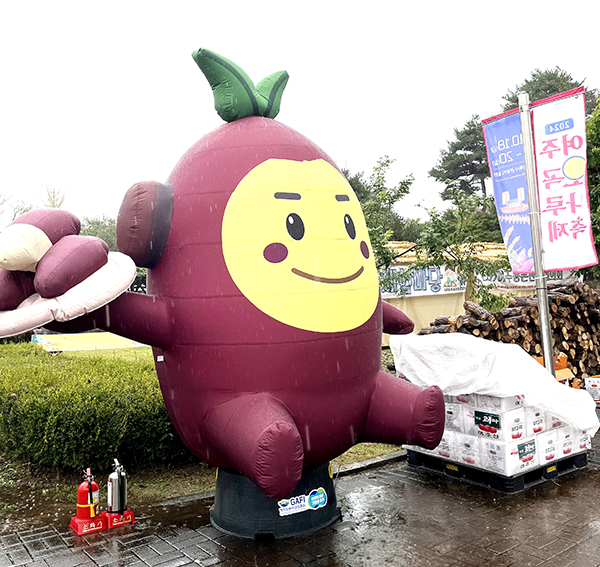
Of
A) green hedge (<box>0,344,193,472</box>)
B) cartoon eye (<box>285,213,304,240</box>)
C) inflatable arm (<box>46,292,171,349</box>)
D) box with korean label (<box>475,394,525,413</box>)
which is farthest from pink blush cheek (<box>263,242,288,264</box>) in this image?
green hedge (<box>0,344,193,472</box>)

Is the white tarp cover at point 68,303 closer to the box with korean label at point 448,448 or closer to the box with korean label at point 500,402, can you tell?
the box with korean label at point 500,402

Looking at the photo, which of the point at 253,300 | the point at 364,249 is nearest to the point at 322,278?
the point at 253,300

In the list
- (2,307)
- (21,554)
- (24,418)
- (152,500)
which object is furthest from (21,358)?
(2,307)

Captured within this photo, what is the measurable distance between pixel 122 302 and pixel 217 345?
2.70 feet

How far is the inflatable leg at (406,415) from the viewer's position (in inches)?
208

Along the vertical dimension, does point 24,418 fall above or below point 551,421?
above

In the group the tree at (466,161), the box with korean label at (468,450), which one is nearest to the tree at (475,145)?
the tree at (466,161)

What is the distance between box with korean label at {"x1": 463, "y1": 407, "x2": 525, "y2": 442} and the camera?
251 inches

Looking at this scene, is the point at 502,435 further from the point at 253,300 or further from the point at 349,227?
the point at 253,300

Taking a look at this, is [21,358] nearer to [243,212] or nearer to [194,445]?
[194,445]

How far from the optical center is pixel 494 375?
642 centimetres

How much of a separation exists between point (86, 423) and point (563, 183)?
273 inches

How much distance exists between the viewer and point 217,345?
4867 mm

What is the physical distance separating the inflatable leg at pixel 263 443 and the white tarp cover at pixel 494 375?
266 centimetres
